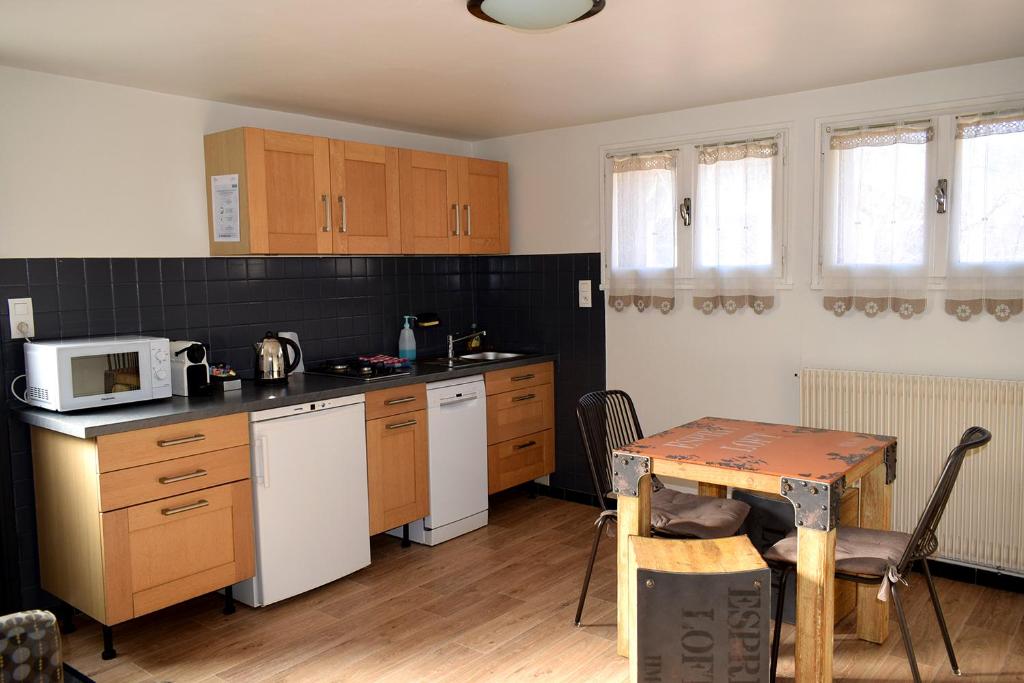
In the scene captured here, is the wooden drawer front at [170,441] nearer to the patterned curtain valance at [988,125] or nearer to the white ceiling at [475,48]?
the white ceiling at [475,48]

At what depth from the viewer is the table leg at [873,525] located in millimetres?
3014

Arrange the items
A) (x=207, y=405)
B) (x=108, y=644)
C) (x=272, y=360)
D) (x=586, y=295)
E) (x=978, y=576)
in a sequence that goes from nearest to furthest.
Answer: (x=108, y=644), (x=207, y=405), (x=978, y=576), (x=272, y=360), (x=586, y=295)

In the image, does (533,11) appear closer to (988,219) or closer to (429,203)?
(429,203)

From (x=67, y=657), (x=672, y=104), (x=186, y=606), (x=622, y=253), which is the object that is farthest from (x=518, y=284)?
(x=67, y=657)

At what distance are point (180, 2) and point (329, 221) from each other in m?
1.56

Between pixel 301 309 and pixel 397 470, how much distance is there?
3.45ft

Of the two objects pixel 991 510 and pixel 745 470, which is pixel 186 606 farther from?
pixel 991 510

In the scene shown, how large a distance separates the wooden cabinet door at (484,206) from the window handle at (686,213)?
3.92ft

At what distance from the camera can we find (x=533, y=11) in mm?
2342

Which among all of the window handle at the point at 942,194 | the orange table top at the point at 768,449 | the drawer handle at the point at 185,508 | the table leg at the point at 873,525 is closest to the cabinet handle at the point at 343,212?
the drawer handle at the point at 185,508

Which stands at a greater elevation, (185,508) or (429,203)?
(429,203)

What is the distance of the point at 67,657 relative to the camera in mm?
3014

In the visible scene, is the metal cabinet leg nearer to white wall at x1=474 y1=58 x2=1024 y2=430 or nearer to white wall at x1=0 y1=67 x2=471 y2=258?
white wall at x1=0 y1=67 x2=471 y2=258

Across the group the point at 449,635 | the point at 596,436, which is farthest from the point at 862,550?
the point at 449,635
